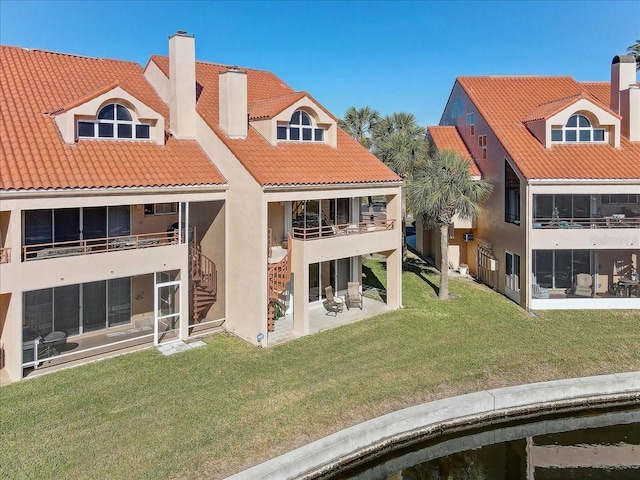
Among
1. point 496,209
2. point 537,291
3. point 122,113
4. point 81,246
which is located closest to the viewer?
point 81,246

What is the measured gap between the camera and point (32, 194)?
15250 millimetres

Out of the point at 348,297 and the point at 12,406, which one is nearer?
A: the point at 12,406

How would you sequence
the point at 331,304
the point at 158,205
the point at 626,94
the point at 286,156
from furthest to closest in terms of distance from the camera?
the point at 626,94 → the point at 331,304 → the point at 286,156 → the point at 158,205

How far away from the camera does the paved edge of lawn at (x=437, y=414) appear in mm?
11758

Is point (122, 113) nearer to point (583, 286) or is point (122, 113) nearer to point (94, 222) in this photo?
point (94, 222)

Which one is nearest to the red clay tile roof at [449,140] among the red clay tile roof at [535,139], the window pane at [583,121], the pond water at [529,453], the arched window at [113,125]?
the red clay tile roof at [535,139]

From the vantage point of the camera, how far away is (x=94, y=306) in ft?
63.5

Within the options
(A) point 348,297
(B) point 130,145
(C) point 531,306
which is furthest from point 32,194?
(C) point 531,306

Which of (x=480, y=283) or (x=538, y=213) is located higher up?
(x=538, y=213)

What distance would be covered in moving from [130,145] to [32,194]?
16.1ft

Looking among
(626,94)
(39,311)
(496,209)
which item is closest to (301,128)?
(496,209)

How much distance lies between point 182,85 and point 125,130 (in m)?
3.44

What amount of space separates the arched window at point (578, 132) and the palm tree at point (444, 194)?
16.9 feet

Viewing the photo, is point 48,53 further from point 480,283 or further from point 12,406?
point 480,283
